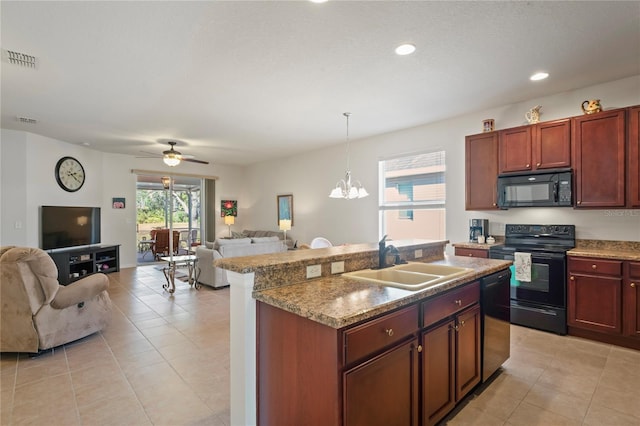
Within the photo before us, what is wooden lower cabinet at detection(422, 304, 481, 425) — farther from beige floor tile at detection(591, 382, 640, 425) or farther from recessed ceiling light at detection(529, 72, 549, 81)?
recessed ceiling light at detection(529, 72, 549, 81)

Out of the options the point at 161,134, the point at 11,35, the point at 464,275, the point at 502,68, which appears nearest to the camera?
the point at 464,275

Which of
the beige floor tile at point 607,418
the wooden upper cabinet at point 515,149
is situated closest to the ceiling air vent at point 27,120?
the wooden upper cabinet at point 515,149

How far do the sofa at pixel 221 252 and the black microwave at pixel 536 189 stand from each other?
11.5ft

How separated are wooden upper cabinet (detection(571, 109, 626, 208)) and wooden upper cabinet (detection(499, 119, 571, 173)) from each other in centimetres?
9

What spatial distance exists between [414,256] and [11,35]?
12.5 ft

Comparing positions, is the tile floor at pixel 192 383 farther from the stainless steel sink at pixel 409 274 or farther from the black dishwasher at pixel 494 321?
the stainless steel sink at pixel 409 274

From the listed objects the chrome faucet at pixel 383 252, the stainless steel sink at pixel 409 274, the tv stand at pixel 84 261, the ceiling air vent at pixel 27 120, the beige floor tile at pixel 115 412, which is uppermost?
the ceiling air vent at pixel 27 120

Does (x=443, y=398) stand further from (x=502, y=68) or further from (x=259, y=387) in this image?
(x=502, y=68)

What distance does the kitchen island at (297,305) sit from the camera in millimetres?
1396

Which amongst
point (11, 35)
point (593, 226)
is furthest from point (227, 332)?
point (593, 226)

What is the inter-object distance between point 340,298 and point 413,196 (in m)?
4.23

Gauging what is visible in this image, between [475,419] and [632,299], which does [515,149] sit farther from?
[475,419]

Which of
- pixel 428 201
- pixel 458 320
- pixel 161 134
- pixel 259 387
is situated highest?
pixel 161 134

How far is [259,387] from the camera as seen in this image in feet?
5.60
